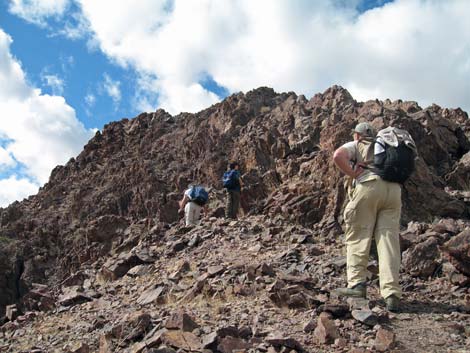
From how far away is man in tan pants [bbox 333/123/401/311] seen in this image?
20.2 feet

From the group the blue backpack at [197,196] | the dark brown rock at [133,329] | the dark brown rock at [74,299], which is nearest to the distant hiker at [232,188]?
the blue backpack at [197,196]

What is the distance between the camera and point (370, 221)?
6.27 m

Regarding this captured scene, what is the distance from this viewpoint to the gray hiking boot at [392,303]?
5.77 meters

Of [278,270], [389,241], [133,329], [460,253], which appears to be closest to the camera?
[133,329]

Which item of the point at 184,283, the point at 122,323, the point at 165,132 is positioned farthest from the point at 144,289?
the point at 165,132

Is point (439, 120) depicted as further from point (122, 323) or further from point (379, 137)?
point (122, 323)

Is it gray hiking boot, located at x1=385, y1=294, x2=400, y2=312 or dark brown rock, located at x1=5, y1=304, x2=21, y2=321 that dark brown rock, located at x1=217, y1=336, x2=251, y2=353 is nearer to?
gray hiking boot, located at x1=385, y1=294, x2=400, y2=312

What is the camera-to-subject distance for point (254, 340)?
16.3 feet

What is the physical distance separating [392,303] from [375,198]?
4.06 feet

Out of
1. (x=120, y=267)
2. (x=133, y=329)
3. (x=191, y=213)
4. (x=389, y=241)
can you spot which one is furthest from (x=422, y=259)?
(x=191, y=213)

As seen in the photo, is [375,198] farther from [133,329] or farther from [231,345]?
[133,329]

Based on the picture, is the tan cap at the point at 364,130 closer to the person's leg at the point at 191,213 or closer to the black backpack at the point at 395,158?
the black backpack at the point at 395,158

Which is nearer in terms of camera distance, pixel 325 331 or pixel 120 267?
pixel 325 331

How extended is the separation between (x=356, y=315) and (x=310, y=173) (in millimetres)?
8686
